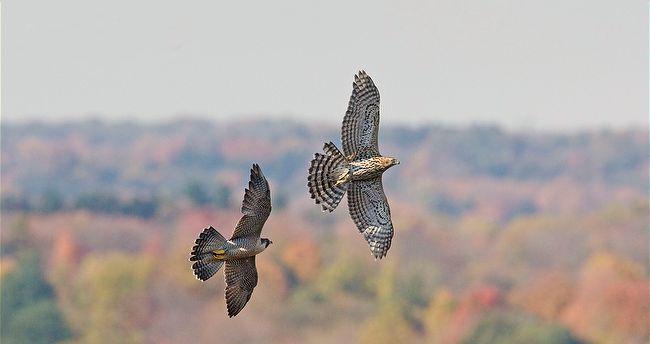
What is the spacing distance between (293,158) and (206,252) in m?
128

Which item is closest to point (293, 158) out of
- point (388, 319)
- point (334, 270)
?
point (334, 270)

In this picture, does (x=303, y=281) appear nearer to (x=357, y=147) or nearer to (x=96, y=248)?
(x=96, y=248)

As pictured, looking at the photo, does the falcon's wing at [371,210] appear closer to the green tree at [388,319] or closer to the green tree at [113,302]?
the green tree at [388,319]

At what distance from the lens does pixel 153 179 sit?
467 ft

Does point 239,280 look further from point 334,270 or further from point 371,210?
point 334,270

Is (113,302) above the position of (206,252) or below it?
below

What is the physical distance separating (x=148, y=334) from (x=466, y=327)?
1811 cm

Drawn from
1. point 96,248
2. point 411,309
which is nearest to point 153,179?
point 96,248

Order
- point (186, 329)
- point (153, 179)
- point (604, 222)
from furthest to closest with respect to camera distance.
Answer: point (153, 179) < point (604, 222) < point (186, 329)

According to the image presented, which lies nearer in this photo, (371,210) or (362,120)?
(371,210)

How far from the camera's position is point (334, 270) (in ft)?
309

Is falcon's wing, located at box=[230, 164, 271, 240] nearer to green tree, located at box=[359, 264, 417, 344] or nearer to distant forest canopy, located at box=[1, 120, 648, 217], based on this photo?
green tree, located at box=[359, 264, 417, 344]

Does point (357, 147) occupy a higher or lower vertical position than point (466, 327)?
higher

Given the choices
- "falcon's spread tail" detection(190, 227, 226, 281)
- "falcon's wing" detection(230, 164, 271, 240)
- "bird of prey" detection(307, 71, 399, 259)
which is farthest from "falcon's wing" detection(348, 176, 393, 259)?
"falcon's spread tail" detection(190, 227, 226, 281)
